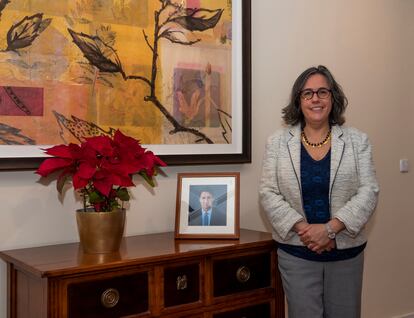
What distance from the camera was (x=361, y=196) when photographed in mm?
2236

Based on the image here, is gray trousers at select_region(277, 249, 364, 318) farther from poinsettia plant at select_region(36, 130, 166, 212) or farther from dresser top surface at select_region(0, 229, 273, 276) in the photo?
poinsettia plant at select_region(36, 130, 166, 212)

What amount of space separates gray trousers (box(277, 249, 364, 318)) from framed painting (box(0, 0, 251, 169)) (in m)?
0.66

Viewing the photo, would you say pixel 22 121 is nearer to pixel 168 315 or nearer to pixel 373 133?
pixel 168 315

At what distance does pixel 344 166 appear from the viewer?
225 cm

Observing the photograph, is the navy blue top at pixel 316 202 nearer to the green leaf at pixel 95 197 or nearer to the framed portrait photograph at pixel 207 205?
the framed portrait photograph at pixel 207 205

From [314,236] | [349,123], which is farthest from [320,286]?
[349,123]

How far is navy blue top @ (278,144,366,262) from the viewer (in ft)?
7.36

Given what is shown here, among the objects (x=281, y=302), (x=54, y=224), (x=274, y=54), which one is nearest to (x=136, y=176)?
(x=54, y=224)

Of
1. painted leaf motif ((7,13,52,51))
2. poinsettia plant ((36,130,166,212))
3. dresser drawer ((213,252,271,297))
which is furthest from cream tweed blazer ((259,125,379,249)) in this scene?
painted leaf motif ((7,13,52,51))

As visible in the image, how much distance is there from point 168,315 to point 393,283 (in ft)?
6.76

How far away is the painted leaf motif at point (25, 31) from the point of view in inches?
82.6

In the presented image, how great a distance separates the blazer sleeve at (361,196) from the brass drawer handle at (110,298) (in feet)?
2.96

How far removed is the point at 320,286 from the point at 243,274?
317 millimetres

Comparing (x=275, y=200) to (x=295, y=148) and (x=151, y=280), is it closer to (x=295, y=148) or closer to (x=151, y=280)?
A: (x=295, y=148)
